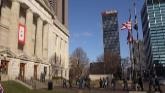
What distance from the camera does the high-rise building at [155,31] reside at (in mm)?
117938

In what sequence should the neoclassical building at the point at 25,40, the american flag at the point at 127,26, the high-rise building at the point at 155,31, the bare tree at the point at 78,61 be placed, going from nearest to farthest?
the american flag at the point at 127,26 < the neoclassical building at the point at 25,40 < the bare tree at the point at 78,61 < the high-rise building at the point at 155,31

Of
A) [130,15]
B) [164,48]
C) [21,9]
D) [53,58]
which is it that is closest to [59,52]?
[53,58]

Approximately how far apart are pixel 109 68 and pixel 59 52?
1477 inches

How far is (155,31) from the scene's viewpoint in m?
137

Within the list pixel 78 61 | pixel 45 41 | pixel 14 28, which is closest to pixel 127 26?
pixel 14 28

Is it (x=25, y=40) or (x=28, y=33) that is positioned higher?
(x=28, y=33)

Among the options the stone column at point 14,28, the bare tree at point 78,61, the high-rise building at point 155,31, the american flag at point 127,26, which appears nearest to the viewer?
the american flag at point 127,26

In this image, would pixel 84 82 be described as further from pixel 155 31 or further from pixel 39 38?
pixel 155 31

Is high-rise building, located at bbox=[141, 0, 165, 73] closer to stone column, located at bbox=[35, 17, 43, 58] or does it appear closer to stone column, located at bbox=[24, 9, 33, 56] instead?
stone column, located at bbox=[35, 17, 43, 58]

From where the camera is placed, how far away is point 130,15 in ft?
140

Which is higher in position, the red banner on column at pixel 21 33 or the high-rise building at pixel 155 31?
the high-rise building at pixel 155 31

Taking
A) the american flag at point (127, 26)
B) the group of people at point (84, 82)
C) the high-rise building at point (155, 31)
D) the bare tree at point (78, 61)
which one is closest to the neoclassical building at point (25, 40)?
the group of people at point (84, 82)

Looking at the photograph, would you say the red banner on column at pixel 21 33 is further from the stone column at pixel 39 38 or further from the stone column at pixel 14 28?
the stone column at pixel 39 38

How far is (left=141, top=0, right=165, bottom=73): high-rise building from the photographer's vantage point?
11794 centimetres
